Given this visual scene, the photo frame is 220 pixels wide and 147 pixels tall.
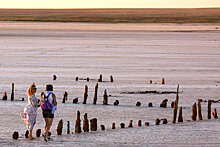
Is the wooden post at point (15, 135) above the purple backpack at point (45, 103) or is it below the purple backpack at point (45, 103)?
below

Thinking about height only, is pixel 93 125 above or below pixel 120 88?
below

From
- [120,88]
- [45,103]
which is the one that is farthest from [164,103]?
[45,103]

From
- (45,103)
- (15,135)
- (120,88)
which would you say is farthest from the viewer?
(120,88)

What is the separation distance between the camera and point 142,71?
99.1 ft

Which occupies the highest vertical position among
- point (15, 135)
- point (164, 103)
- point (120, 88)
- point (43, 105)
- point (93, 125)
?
point (120, 88)

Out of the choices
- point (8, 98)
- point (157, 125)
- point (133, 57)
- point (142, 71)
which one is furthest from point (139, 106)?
point (133, 57)

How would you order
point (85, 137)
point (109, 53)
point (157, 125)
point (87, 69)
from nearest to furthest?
point (85, 137), point (157, 125), point (87, 69), point (109, 53)

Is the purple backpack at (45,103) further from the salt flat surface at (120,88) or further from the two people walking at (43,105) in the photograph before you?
the salt flat surface at (120,88)

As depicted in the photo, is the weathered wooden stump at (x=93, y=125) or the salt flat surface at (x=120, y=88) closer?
the salt flat surface at (x=120, y=88)

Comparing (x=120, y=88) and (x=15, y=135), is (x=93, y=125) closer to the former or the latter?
(x=15, y=135)

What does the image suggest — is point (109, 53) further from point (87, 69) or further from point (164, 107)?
point (164, 107)

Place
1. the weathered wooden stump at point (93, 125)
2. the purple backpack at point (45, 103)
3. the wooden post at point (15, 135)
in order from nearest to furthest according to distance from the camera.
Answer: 1. the purple backpack at point (45, 103)
2. the wooden post at point (15, 135)
3. the weathered wooden stump at point (93, 125)

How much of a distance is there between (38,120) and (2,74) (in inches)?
482

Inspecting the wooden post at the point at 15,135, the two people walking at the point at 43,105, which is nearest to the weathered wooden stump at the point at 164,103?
the wooden post at the point at 15,135
